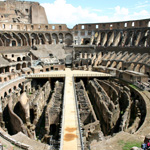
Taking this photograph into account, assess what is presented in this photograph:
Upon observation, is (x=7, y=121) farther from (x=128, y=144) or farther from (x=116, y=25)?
(x=116, y=25)

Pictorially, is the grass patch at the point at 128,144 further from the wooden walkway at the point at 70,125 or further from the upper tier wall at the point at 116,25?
the upper tier wall at the point at 116,25

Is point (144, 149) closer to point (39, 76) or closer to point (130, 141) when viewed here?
point (130, 141)

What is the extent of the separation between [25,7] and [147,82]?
148 feet

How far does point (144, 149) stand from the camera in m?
10.5

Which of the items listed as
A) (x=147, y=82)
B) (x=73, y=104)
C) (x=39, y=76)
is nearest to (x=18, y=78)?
Result: (x=39, y=76)

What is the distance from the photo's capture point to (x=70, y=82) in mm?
33750

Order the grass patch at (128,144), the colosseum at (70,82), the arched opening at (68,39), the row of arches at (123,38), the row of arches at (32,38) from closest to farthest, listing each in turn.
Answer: the grass patch at (128,144) → the colosseum at (70,82) → the row of arches at (123,38) → the row of arches at (32,38) → the arched opening at (68,39)

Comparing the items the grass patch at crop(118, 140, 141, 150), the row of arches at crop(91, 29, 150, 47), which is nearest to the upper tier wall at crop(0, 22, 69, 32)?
the row of arches at crop(91, 29, 150, 47)

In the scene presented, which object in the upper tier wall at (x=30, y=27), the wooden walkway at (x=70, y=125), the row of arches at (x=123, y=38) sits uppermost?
the upper tier wall at (x=30, y=27)

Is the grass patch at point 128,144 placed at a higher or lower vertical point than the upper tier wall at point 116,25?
lower

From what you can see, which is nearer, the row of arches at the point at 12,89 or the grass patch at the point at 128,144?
the grass patch at the point at 128,144

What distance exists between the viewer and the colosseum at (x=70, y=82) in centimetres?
1652

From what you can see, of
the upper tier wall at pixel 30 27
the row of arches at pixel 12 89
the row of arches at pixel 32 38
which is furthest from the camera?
the upper tier wall at pixel 30 27

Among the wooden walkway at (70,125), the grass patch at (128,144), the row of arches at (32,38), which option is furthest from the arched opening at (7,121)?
the row of arches at (32,38)
